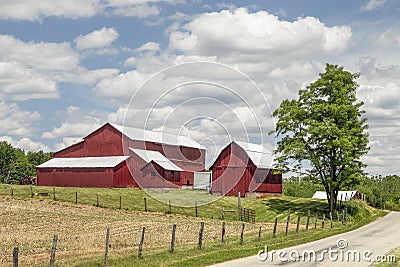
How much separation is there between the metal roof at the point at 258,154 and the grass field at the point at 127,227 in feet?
18.1

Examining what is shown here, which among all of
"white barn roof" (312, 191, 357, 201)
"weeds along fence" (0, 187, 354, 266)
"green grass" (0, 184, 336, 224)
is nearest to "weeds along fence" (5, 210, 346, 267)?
"weeds along fence" (0, 187, 354, 266)

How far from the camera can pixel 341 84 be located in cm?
5653

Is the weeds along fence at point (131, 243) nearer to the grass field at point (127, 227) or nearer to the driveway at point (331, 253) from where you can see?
the grass field at point (127, 227)

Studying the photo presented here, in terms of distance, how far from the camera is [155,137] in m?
85.4

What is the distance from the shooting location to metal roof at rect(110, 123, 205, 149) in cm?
7812

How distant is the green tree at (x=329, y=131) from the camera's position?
5503 centimetres

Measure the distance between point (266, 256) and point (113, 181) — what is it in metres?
48.3

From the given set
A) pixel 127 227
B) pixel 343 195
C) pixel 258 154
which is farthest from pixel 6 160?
pixel 127 227

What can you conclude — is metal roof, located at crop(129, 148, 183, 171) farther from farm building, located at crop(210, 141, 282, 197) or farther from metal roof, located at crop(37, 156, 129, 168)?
farm building, located at crop(210, 141, 282, 197)

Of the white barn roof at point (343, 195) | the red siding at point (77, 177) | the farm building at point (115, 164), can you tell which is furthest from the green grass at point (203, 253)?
the farm building at point (115, 164)

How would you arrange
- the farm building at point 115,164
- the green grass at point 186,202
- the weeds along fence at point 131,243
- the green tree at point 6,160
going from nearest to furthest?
the weeds along fence at point 131,243
the green grass at point 186,202
the farm building at point 115,164
the green tree at point 6,160

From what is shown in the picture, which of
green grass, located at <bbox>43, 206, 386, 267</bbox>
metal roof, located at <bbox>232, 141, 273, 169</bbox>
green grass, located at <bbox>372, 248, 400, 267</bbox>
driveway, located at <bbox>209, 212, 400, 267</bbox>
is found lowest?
green grass, located at <bbox>43, 206, 386, 267</bbox>

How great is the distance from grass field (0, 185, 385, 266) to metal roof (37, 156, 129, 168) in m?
6.89

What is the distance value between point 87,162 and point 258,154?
78.0 ft
